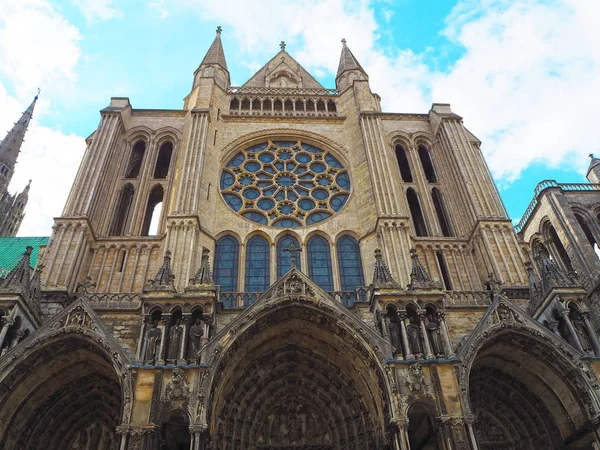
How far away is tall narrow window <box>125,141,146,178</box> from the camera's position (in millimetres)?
20328

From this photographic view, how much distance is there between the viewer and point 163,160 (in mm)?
21188

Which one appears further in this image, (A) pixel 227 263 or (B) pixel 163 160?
(B) pixel 163 160

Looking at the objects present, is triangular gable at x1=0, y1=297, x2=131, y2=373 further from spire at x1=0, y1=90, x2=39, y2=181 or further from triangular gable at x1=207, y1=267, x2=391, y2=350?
spire at x1=0, y1=90, x2=39, y2=181

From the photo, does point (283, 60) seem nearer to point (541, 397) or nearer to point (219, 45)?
point (219, 45)

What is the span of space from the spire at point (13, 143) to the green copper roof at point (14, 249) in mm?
15829

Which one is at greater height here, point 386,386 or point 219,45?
point 219,45

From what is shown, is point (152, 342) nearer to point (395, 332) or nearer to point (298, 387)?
point (298, 387)

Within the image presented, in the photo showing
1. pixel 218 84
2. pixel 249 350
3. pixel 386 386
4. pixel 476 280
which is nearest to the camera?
pixel 386 386

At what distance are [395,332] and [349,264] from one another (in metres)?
4.65

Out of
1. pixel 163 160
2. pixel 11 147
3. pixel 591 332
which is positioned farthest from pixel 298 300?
pixel 11 147

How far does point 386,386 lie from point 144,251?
9.14m

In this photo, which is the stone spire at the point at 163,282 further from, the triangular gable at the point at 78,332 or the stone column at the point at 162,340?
the triangular gable at the point at 78,332

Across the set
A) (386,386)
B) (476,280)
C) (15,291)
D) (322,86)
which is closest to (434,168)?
(476,280)

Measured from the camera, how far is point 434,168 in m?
20.1
